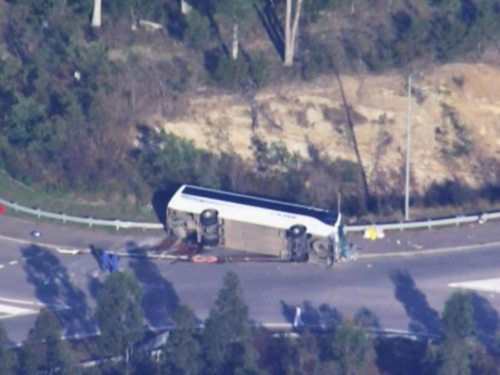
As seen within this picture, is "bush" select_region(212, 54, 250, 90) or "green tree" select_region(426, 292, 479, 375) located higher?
"bush" select_region(212, 54, 250, 90)

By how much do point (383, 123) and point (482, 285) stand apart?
8.92 metres

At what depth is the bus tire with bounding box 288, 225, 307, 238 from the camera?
41375mm

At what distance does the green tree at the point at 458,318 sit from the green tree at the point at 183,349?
237 inches

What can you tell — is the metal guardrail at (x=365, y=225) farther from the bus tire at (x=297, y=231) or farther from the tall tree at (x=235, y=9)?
the tall tree at (x=235, y=9)

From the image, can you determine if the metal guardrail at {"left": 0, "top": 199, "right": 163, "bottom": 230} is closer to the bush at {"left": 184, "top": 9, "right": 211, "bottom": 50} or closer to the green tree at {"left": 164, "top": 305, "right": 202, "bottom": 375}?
the green tree at {"left": 164, "top": 305, "right": 202, "bottom": 375}

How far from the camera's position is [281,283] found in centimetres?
4134

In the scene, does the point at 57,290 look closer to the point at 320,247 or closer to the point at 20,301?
the point at 20,301

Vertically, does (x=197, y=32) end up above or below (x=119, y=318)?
above

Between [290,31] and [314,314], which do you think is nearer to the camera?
[314,314]

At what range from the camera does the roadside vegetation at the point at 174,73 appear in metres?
46.3

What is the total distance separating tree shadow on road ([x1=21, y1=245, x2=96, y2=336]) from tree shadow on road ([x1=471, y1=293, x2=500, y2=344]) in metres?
9.83

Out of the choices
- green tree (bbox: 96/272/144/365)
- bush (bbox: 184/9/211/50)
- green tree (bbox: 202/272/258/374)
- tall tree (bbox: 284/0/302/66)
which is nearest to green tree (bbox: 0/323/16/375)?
green tree (bbox: 96/272/144/365)

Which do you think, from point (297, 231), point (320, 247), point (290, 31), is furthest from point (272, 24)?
point (320, 247)

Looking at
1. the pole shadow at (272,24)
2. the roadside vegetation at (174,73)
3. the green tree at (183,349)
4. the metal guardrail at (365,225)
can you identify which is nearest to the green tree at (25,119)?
the roadside vegetation at (174,73)
